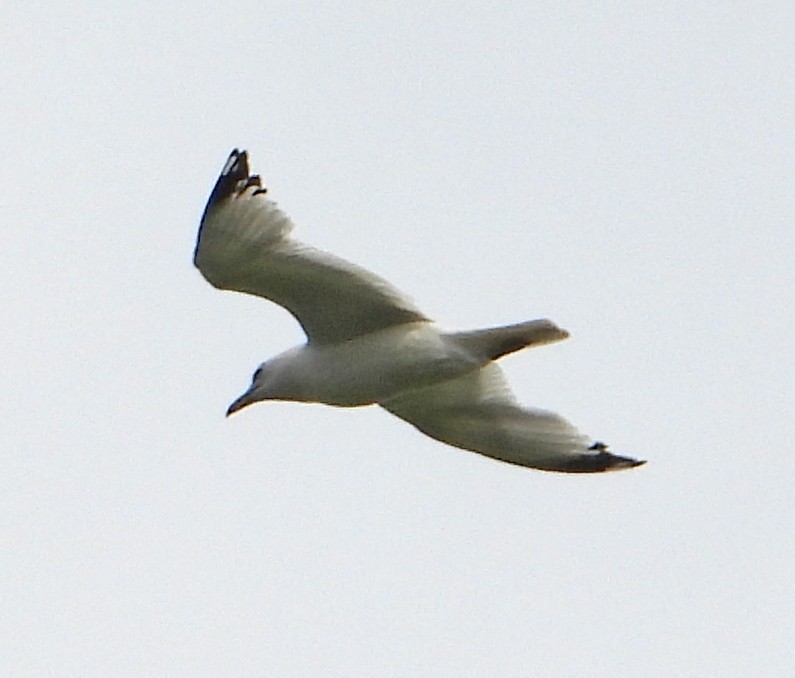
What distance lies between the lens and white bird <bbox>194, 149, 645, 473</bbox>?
14297 mm

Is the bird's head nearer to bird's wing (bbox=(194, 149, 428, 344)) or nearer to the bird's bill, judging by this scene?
the bird's bill

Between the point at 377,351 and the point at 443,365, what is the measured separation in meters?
0.41

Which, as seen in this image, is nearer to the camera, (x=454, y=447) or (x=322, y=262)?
(x=322, y=262)

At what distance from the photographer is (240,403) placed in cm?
1530

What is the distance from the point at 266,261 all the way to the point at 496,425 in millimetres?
1964

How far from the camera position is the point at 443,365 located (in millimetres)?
14688

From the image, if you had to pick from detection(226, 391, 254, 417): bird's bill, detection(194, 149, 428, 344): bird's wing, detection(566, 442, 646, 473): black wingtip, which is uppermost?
detection(194, 149, 428, 344): bird's wing

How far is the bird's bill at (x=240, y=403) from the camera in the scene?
1522 cm

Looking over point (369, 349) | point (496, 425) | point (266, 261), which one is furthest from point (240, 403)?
point (496, 425)

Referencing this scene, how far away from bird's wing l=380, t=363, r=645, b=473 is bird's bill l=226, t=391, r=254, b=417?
89cm

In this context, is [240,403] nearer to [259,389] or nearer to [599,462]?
[259,389]

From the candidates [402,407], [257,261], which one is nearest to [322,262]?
[257,261]

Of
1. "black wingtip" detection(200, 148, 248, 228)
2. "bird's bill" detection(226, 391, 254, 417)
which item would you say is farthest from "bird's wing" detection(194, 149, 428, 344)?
"bird's bill" detection(226, 391, 254, 417)

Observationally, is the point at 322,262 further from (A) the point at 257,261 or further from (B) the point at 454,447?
(B) the point at 454,447
